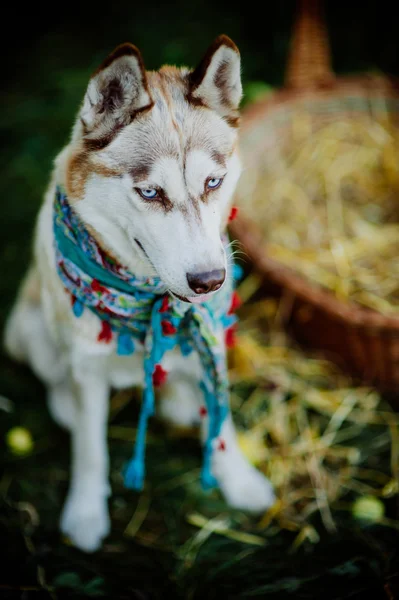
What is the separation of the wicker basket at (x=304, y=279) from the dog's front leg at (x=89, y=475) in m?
1.10

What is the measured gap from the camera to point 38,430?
2643mm

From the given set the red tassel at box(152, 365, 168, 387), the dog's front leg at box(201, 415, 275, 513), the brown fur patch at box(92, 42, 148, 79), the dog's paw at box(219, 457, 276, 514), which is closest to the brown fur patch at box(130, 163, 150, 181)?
the brown fur patch at box(92, 42, 148, 79)

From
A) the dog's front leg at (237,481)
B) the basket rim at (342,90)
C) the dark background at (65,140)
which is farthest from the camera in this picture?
the basket rim at (342,90)

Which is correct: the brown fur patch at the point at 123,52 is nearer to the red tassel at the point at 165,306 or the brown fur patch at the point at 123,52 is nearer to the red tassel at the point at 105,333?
the red tassel at the point at 165,306

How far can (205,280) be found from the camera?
4.99ft

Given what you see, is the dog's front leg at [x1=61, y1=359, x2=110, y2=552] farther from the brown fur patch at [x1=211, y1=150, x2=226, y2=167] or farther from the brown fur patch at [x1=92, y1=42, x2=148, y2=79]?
the brown fur patch at [x1=92, y1=42, x2=148, y2=79]

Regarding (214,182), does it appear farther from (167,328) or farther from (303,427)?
(303,427)

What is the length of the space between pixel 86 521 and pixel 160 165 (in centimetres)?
153

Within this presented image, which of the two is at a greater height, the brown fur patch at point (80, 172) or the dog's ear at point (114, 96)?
the dog's ear at point (114, 96)

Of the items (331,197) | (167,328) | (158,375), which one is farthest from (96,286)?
(331,197)

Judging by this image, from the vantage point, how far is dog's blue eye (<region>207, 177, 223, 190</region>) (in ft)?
5.44

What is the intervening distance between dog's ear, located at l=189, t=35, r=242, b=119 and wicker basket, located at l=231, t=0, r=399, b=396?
3.29ft

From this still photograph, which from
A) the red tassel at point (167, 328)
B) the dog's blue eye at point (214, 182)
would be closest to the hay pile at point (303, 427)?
the red tassel at point (167, 328)

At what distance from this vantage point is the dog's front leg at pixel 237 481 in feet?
7.64
